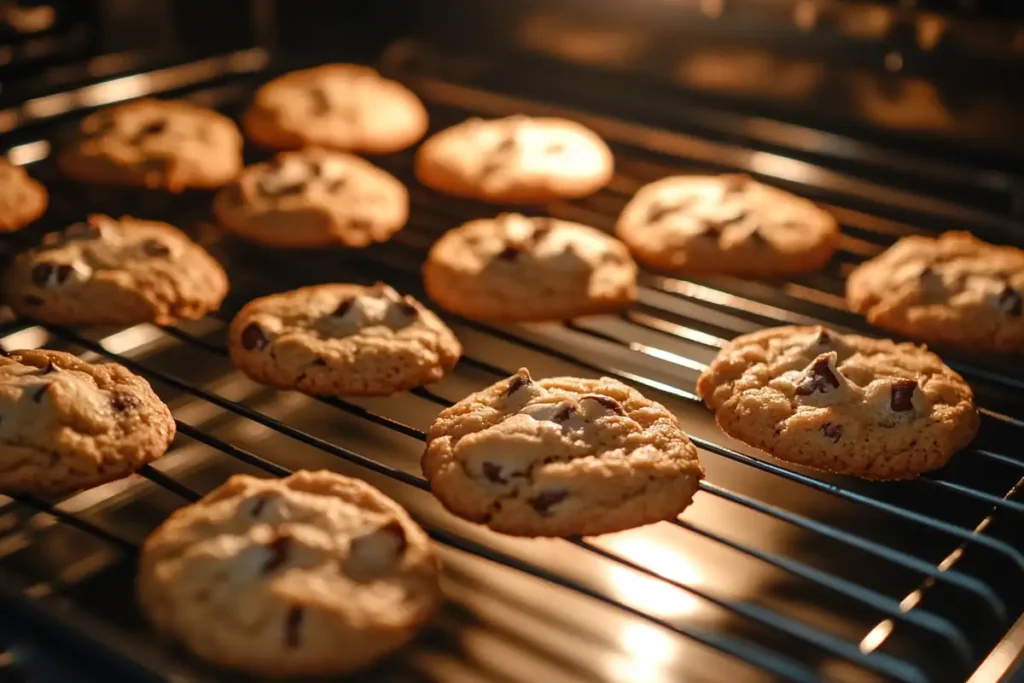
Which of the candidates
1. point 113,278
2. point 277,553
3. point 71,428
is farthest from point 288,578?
point 113,278

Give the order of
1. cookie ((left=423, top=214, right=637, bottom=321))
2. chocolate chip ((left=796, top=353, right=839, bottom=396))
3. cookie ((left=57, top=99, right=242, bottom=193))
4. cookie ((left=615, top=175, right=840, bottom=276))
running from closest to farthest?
chocolate chip ((left=796, top=353, right=839, bottom=396)) → cookie ((left=423, top=214, right=637, bottom=321)) → cookie ((left=615, top=175, right=840, bottom=276)) → cookie ((left=57, top=99, right=242, bottom=193))

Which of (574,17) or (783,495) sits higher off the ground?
(574,17)

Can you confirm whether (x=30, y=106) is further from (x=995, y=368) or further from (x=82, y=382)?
(x=995, y=368)

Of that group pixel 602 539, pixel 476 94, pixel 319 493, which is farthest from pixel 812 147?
pixel 319 493

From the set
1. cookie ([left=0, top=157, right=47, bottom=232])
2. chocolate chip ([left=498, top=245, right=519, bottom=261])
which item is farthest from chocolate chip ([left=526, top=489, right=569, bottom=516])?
cookie ([left=0, top=157, right=47, bottom=232])

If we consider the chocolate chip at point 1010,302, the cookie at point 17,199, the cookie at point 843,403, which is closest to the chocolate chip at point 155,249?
the cookie at point 17,199

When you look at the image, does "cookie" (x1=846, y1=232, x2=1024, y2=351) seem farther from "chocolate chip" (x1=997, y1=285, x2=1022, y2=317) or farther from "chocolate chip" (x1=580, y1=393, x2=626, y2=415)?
"chocolate chip" (x1=580, y1=393, x2=626, y2=415)

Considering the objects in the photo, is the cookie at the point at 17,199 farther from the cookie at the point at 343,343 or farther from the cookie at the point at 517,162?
the cookie at the point at 517,162
